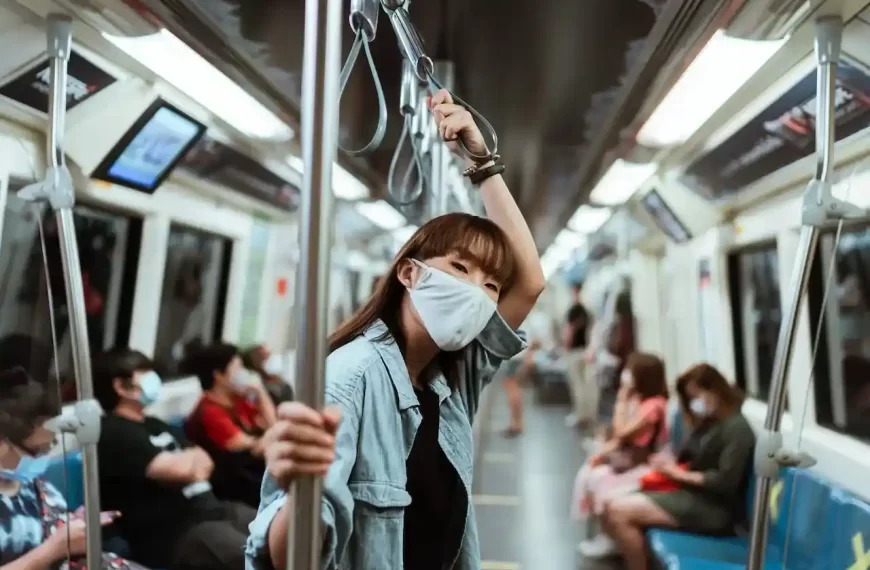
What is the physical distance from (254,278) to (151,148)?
43.8 inches

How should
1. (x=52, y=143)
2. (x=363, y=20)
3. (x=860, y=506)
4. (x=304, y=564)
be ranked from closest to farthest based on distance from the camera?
(x=304, y=564)
(x=363, y=20)
(x=52, y=143)
(x=860, y=506)

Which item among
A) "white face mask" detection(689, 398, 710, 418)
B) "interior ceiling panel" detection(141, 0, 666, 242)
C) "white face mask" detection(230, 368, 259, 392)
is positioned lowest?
"white face mask" detection(689, 398, 710, 418)

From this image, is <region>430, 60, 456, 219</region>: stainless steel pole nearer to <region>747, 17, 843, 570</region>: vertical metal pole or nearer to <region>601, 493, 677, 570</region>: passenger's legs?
<region>747, 17, 843, 570</region>: vertical metal pole

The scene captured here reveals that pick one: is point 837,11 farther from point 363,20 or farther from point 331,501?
point 331,501

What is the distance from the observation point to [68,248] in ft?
5.70

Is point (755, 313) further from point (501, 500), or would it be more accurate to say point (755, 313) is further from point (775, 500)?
point (501, 500)

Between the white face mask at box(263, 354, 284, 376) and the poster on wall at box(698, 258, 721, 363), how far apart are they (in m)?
2.04

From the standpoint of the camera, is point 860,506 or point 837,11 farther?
point 860,506

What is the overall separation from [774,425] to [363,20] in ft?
4.77

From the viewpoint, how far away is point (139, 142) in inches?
86.8

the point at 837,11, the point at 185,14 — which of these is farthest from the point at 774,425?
the point at 185,14

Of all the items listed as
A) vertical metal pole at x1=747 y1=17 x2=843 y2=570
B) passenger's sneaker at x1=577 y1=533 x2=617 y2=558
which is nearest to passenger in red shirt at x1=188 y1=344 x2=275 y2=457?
passenger's sneaker at x1=577 y1=533 x2=617 y2=558

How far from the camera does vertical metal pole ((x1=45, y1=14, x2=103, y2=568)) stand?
1742 mm

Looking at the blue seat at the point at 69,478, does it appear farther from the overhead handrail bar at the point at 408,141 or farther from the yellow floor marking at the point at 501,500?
the yellow floor marking at the point at 501,500
